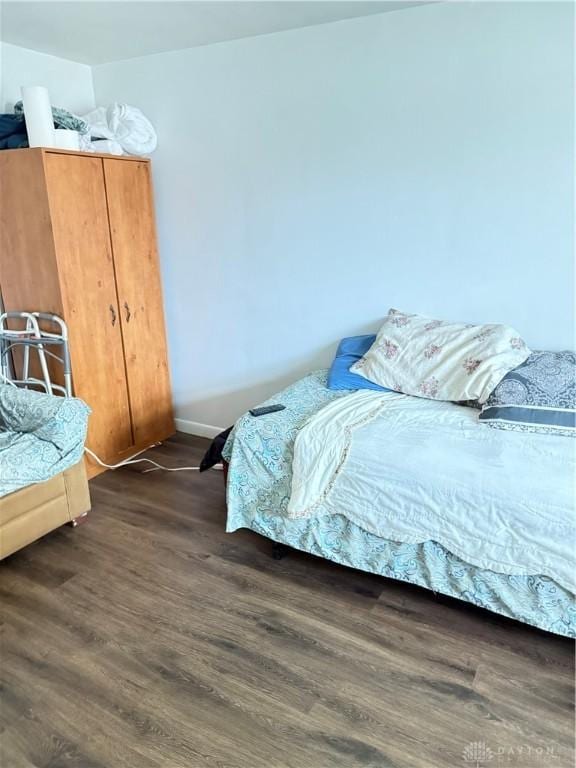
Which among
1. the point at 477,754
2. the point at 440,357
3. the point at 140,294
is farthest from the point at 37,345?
the point at 477,754

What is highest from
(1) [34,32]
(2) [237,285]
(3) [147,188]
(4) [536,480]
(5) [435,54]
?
(1) [34,32]

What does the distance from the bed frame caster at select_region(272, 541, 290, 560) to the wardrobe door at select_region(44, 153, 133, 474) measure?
133 centimetres

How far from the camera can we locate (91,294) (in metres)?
3.01

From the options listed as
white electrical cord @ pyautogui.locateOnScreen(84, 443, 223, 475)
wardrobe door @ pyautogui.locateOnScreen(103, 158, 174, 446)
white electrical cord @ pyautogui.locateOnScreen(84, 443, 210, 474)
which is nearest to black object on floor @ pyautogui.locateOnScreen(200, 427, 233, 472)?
white electrical cord @ pyautogui.locateOnScreen(84, 443, 223, 475)

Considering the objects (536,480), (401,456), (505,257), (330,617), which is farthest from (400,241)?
(330,617)

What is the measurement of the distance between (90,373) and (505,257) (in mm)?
2250

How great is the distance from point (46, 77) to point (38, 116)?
24.7 inches

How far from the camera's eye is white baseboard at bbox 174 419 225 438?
144 inches

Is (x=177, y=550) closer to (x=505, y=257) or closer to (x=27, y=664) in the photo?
(x=27, y=664)

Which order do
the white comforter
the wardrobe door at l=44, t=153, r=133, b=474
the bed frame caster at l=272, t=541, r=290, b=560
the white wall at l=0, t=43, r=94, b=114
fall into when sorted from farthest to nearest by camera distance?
the white wall at l=0, t=43, r=94, b=114
the wardrobe door at l=44, t=153, r=133, b=474
the bed frame caster at l=272, t=541, r=290, b=560
the white comforter

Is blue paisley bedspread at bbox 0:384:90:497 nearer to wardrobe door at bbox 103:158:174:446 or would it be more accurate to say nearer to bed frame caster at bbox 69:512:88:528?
bed frame caster at bbox 69:512:88:528

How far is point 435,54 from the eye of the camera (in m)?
2.45

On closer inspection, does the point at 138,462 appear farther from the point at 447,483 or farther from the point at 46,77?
the point at 46,77

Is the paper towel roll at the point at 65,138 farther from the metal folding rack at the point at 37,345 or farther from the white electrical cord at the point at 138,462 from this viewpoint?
the white electrical cord at the point at 138,462
